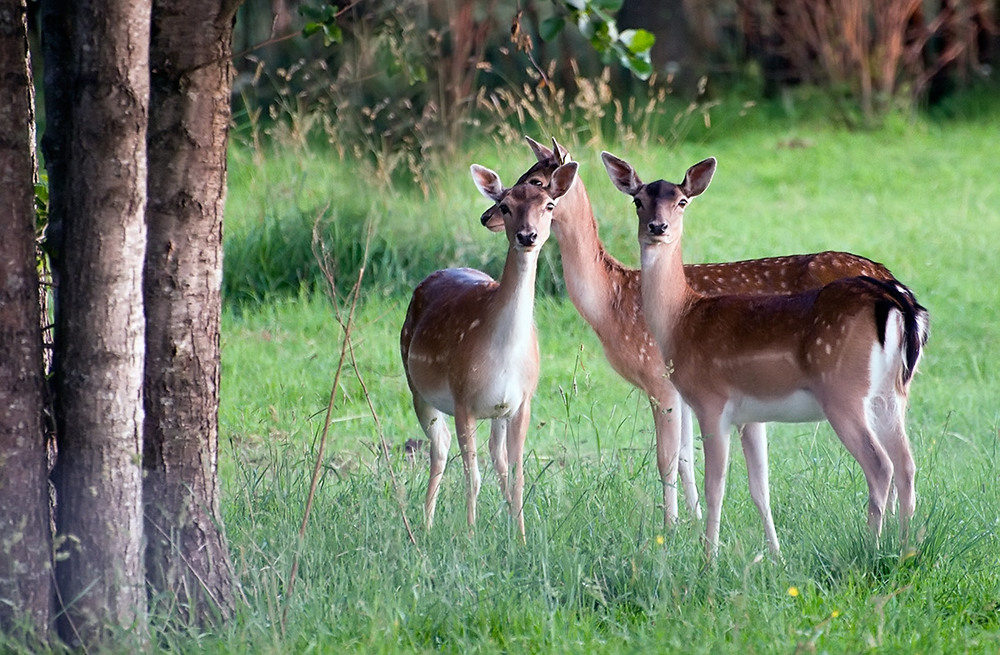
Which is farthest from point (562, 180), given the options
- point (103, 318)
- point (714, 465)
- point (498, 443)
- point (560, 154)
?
point (103, 318)

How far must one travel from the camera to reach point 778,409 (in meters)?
4.74

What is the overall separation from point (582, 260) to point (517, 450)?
53.6 inches

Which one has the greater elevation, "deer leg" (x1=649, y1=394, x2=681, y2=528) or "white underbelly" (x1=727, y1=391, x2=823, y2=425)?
"white underbelly" (x1=727, y1=391, x2=823, y2=425)

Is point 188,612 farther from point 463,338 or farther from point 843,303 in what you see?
point 843,303

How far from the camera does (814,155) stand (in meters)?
12.7

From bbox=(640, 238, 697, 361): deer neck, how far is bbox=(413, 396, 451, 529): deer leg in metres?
0.88

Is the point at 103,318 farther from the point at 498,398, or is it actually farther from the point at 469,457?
the point at 498,398

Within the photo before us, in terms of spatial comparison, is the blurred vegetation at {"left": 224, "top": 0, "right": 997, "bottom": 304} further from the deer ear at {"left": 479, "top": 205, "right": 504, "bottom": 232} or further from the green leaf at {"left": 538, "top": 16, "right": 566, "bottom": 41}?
the green leaf at {"left": 538, "top": 16, "right": 566, "bottom": 41}

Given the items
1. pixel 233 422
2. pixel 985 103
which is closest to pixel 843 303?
pixel 233 422

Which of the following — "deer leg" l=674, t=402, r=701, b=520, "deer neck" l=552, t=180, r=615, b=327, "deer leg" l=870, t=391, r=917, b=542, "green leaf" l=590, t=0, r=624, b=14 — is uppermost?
"green leaf" l=590, t=0, r=624, b=14

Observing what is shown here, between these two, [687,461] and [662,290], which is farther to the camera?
[687,461]

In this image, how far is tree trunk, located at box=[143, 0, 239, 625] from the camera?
3.82 meters

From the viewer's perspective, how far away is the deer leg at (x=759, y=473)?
15.1ft

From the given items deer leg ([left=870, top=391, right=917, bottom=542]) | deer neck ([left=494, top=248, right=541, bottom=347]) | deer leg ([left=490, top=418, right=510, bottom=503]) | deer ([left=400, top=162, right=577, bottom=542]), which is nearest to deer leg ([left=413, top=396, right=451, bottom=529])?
deer ([left=400, top=162, right=577, bottom=542])
